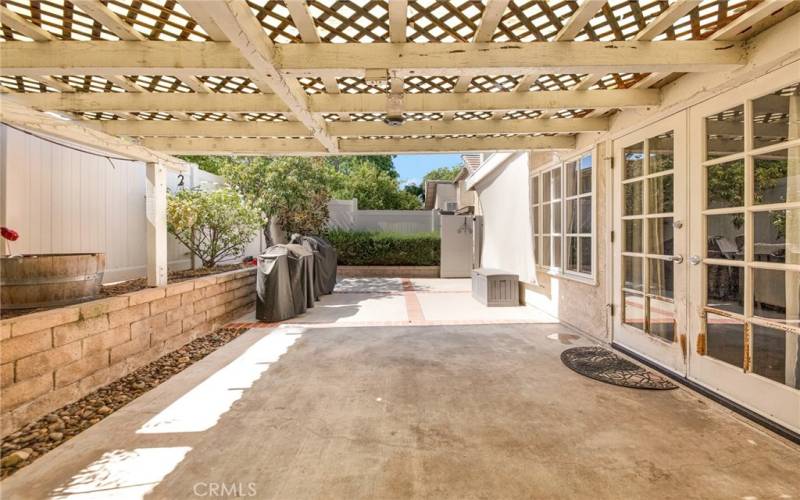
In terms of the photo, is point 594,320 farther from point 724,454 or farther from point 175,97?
point 175,97

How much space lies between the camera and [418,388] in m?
2.97

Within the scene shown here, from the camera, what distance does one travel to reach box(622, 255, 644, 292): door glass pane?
3.69 meters

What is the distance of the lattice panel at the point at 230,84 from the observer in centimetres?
306

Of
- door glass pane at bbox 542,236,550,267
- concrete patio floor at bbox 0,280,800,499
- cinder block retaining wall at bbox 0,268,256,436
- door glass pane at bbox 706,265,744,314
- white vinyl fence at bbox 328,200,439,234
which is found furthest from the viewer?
white vinyl fence at bbox 328,200,439,234

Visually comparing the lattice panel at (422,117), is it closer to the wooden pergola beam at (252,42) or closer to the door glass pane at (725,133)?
the wooden pergola beam at (252,42)

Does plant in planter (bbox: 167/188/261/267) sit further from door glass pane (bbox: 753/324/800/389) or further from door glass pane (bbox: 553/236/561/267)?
door glass pane (bbox: 753/324/800/389)

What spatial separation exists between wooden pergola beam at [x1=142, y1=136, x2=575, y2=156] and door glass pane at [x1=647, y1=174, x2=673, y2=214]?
1.49 metres

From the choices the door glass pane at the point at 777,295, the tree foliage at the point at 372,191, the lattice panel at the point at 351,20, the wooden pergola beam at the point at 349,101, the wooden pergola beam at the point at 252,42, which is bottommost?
the door glass pane at the point at 777,295

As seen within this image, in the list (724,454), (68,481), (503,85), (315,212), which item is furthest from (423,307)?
(315,212)

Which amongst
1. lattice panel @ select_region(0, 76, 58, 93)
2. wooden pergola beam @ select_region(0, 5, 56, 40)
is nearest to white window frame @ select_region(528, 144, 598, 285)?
wooden pergola beam @ select_region(0, 5, 56, 40)

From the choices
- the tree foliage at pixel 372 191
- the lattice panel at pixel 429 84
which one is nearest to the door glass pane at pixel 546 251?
the lattice panel at pixel 429 84

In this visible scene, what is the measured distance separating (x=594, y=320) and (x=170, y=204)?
628 centimetres

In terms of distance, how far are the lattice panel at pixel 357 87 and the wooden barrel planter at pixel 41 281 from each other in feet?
9.22

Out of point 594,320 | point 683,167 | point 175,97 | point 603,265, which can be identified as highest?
point 175,97
